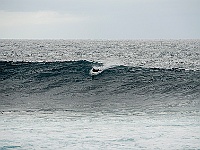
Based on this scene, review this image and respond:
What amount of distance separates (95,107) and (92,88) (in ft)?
15.7

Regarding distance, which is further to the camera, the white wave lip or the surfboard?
the white wave lip

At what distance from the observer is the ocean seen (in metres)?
8.91

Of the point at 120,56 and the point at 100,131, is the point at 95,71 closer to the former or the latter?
the point at 100,131


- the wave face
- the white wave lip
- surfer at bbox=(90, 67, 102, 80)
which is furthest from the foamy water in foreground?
the white wave lip

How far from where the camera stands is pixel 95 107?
15836 millimetres

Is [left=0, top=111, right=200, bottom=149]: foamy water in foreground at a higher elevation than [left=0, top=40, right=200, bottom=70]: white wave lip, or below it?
below

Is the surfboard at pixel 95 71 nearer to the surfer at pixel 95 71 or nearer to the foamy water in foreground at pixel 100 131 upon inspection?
the surfer at pixel 95 71

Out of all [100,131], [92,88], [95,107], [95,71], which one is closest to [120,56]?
[95,71]

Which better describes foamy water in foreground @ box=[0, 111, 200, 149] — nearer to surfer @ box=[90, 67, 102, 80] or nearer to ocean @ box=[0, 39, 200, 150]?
ocean @ box=[0, 39, 200, 150]

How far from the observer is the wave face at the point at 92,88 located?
1636 cm

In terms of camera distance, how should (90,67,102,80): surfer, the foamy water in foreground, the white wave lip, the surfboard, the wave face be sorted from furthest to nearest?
1. the white wave lip
2. the surfboard
3. (90,67,102,80): surfer
4. the wave face
5. the foamy water in foreground

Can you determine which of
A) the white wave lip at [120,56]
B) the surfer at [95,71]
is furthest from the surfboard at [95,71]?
the white wave lip at [120,56]

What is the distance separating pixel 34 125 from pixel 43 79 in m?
11.9

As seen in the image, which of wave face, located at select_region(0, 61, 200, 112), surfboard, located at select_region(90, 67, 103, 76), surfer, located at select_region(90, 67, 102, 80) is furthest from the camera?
surfboard, located at select_region(90, 67, 103, 76)
